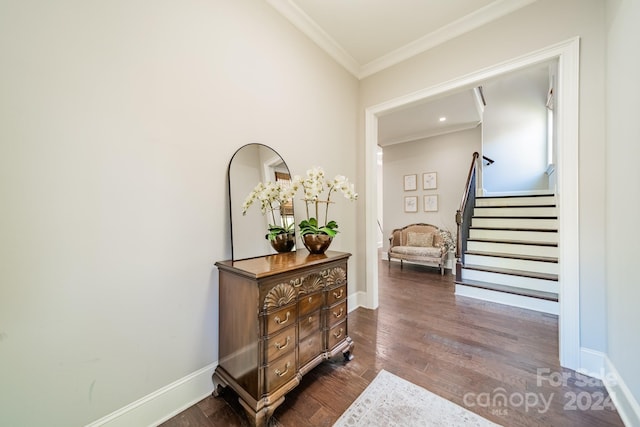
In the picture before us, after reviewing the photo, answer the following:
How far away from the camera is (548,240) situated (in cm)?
350

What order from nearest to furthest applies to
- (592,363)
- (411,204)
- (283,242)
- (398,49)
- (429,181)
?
1. (592,363)
2. (283,242)
3. (398,49)
4. (429,181)
5. (411,204)

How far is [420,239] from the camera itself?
16.9 ft

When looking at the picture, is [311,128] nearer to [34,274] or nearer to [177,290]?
[177,290]

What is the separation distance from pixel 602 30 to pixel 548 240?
2.94 m

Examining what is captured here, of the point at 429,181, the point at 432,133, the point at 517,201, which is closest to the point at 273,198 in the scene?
the point at 429,181

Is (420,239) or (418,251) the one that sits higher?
(420,239)

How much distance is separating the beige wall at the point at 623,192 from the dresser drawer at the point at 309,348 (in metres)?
1.69

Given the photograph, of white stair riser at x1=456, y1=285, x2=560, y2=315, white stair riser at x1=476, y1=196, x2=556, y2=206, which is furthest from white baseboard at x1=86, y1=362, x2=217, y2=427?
white stair riser at x1=476, y1=196, x2=556, y2=206

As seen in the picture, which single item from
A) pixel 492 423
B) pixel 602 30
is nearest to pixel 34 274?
pixel 492 423

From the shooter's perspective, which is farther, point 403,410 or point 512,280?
point 512,280

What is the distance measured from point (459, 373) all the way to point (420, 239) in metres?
3.72

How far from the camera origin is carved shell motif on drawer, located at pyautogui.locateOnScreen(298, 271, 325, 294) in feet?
4.98

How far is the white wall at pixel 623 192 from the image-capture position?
1237 millimetres

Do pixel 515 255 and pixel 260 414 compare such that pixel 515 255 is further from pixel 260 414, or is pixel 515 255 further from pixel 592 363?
pixel 260 414
